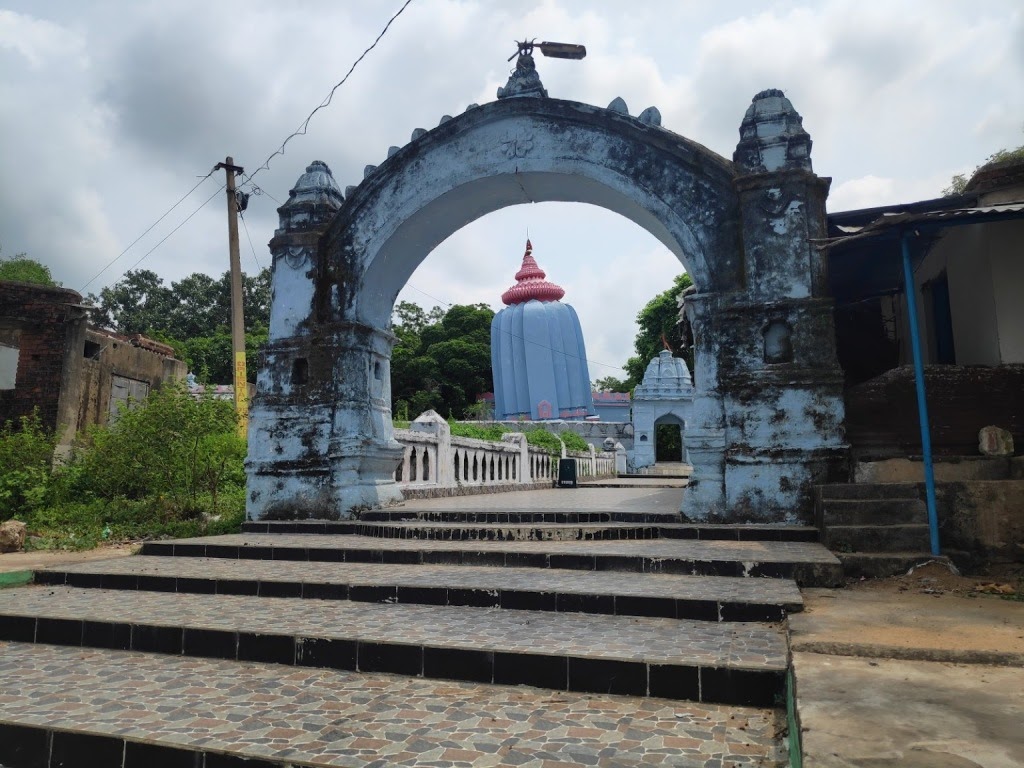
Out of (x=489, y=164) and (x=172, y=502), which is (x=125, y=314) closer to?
(x=172, y=502)

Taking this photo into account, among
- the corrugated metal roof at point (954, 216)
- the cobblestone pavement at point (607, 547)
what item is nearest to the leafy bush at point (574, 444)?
the cobblestone pavement at point (607, 547)

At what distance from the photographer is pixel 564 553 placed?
5520 mm

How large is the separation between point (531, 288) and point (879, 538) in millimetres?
36758

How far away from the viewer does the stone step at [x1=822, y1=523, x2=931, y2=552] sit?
5.15 meters

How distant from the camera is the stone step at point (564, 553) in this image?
16.0ft

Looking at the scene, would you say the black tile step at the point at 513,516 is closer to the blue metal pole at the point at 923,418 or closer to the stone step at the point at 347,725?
the blue metal pole at the point at 923,418

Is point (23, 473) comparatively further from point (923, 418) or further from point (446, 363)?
point (446, 363)

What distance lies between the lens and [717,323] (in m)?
7.03

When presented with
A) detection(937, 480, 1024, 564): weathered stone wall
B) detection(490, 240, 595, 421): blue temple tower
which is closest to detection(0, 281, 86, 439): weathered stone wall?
detection(937, 480, 1024, 564): weathered stone wall

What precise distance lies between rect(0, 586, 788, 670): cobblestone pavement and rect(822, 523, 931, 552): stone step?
1876mm

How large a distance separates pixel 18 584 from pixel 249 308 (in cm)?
3875

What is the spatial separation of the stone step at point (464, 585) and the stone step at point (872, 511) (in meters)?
1.22

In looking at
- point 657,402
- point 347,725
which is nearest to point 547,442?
point 657,402

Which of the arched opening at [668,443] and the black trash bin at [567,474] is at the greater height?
the arched opening at [668,443]
